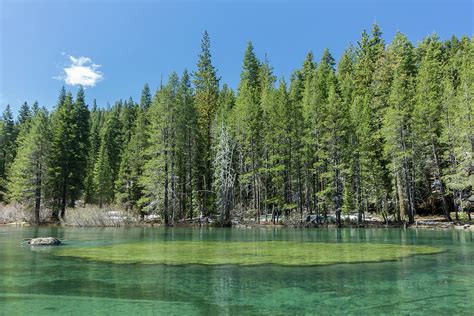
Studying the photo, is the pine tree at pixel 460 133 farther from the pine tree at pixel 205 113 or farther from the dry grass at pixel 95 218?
the dry grass at pixel 95 218

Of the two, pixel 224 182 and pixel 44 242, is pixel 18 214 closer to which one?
pixel 224 182

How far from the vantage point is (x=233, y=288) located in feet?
31.1

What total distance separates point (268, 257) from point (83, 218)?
105ft

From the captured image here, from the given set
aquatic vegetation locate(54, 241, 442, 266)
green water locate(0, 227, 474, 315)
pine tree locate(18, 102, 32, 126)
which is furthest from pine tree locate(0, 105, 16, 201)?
green water locate(0, 227, 474, 315)

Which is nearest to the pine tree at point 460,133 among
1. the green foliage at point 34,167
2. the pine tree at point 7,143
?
the green foliage at point 34,167

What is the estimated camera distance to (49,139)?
50594 millimetres

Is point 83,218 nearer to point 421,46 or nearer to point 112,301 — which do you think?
point 112,301

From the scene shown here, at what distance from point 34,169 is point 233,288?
152ft

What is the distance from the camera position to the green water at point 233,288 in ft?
24.9

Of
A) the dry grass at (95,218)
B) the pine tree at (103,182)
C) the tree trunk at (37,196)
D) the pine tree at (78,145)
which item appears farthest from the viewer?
the pine tree at (103,182)

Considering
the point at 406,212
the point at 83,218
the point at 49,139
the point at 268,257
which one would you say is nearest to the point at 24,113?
the point at 49,139

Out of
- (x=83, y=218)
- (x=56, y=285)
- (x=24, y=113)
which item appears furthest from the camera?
(x=24, y=113)

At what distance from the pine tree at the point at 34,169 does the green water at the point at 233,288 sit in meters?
36.6

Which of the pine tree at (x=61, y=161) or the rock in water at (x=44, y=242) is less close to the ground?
the pine tree at (x=61, y=161)
